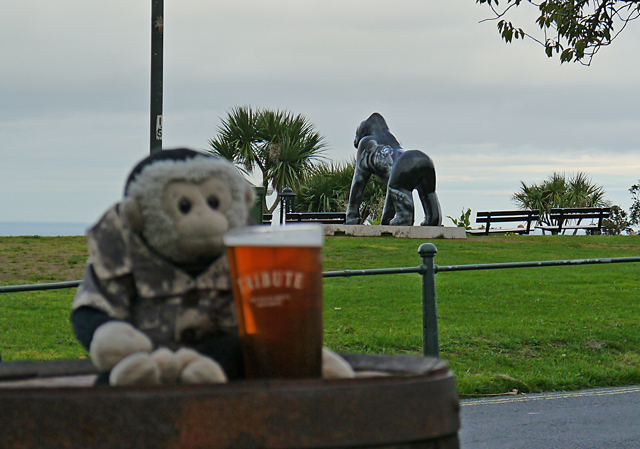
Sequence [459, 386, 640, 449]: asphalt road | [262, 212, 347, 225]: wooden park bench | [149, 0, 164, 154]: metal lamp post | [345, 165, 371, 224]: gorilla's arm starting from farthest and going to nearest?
[262, 212, 347, 225]: wooden park bench → [345, 165, 371, 224]: gorilla's arm → [149, 0, 164, 154]: metal lamp post → [459, 386, 640, 449]: asphalt road

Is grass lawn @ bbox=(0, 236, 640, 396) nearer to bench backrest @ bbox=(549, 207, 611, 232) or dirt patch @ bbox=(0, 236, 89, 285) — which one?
dirt patch @ bbox=(0, 236, 89, 285)

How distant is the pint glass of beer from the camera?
4.27 feet

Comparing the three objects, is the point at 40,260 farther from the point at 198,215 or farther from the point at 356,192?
the point at 198,215

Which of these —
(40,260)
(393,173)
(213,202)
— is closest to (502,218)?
(393,173)

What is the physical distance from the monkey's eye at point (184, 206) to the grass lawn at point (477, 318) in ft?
16.6

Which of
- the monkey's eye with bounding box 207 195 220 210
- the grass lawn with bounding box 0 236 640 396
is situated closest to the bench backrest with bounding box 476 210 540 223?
the grass lawn with bounding box 0 236 640 396

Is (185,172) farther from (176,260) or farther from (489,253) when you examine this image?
(489,253)

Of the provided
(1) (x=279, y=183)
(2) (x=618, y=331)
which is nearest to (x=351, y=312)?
(2) (x=618, y=331)

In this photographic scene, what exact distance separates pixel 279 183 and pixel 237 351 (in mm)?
29998

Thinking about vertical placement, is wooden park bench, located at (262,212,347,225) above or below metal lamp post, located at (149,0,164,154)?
below

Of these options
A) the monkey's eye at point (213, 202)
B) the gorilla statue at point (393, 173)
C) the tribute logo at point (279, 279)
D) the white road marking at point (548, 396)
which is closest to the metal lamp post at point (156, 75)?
the white road marking at point (548, 396)

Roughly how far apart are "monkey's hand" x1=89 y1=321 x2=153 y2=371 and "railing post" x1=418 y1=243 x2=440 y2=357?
4244mm

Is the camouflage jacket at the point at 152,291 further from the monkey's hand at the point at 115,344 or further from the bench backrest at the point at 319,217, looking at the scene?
the bench backrest at the point at 319,217

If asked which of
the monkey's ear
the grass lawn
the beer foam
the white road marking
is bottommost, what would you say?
the white road marking
